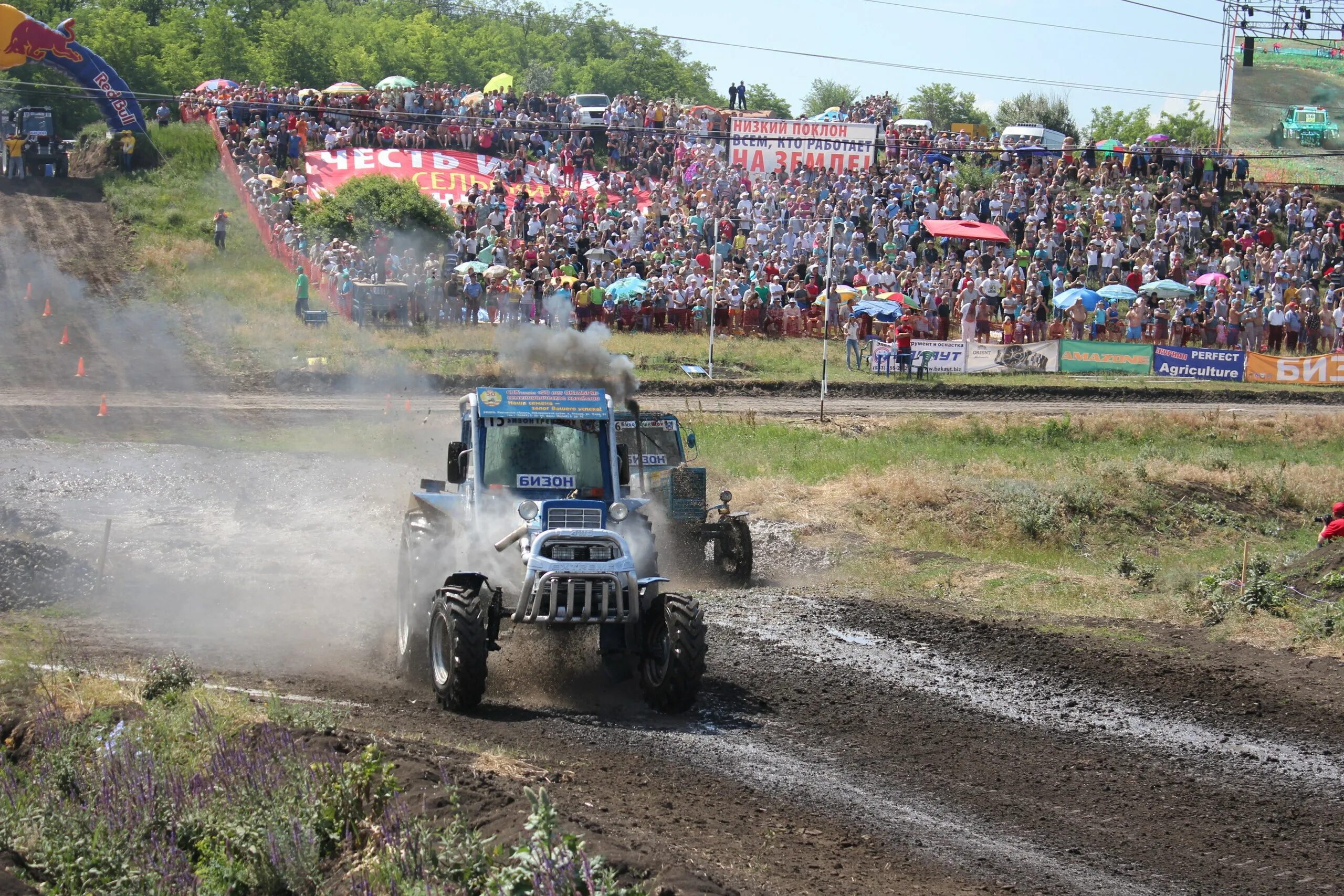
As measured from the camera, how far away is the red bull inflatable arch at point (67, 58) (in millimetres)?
37812

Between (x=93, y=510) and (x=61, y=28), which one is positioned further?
(x=61, y=28)

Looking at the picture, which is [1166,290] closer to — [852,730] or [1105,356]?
[1105,356]

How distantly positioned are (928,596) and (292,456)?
11.4 metres

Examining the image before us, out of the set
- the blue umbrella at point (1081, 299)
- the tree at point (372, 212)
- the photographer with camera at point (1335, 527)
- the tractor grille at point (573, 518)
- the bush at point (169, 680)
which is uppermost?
the tree at point (372, 212)

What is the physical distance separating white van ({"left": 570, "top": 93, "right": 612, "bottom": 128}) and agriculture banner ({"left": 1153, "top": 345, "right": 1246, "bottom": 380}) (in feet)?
65.5

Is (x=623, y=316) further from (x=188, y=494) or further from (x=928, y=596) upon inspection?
(x=928, y=596)

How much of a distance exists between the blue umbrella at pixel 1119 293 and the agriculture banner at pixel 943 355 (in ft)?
16.2

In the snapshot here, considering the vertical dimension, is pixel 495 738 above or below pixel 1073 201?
below

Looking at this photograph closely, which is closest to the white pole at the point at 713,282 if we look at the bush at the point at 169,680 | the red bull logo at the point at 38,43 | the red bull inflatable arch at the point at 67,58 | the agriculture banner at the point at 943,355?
the agriculture banner at the point at 943,355

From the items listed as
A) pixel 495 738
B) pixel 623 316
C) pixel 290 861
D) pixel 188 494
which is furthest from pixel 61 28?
pixel 290 861

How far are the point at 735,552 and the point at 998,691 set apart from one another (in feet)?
18.5

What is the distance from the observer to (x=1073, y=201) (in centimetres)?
4391

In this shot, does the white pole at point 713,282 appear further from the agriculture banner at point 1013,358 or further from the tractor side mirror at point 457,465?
the tractor side mirror at point 457,465

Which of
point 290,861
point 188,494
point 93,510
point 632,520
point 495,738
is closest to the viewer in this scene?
point 290,861
